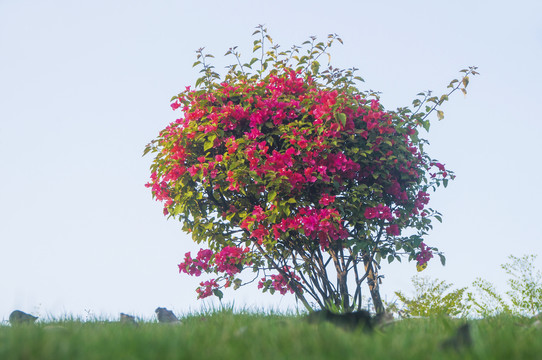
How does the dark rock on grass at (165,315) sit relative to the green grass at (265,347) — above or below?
above

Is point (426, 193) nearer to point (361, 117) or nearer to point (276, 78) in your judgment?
point (361, 117)

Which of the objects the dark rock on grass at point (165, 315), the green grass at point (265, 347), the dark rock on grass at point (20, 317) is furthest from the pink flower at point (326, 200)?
the dark rock on grass at point (20, 317)

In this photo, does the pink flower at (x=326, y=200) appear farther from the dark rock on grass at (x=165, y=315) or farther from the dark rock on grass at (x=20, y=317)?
the dark rock on grass at (x=20, y=317)

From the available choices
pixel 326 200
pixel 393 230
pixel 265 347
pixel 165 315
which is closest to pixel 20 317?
pixel 165 315

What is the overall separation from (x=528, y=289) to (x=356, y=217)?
5454 mm

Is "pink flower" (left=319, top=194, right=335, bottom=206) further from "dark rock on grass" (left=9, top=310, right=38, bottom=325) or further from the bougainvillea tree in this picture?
"dark rock on grass" (left=9, top=310, right=38, bottom=325)

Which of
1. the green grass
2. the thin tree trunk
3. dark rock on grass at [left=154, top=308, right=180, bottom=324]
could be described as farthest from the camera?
the thin tree trunk

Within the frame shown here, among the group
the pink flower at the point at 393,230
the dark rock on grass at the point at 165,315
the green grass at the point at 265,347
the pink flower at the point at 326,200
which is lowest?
the green grass at the point at 265,347

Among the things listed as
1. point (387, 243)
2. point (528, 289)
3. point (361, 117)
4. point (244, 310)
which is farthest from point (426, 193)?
point (528, 289)

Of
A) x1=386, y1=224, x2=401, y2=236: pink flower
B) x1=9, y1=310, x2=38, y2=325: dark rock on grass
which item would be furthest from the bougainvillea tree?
x1=9, y1=310, x2=38, y2=325: dark rock on grass

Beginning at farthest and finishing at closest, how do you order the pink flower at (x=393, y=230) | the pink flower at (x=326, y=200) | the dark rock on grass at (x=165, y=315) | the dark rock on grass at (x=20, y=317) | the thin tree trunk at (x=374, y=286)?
the thin tree trunk at (x=374, y=286)
the pink flower at (x=393, y=230)
the pink flower at (x=326, y=200)
the dark rock on grass at (x=20, y=317)
the dark rock on grass at (x=165, y=315)

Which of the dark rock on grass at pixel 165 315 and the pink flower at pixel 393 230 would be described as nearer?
the dark rock on grass at pixel 165 315

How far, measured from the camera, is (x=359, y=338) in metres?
2.61

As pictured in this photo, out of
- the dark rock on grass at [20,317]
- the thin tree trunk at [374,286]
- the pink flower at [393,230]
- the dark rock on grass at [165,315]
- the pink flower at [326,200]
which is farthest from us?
the thin tree trunk at [374,286]
